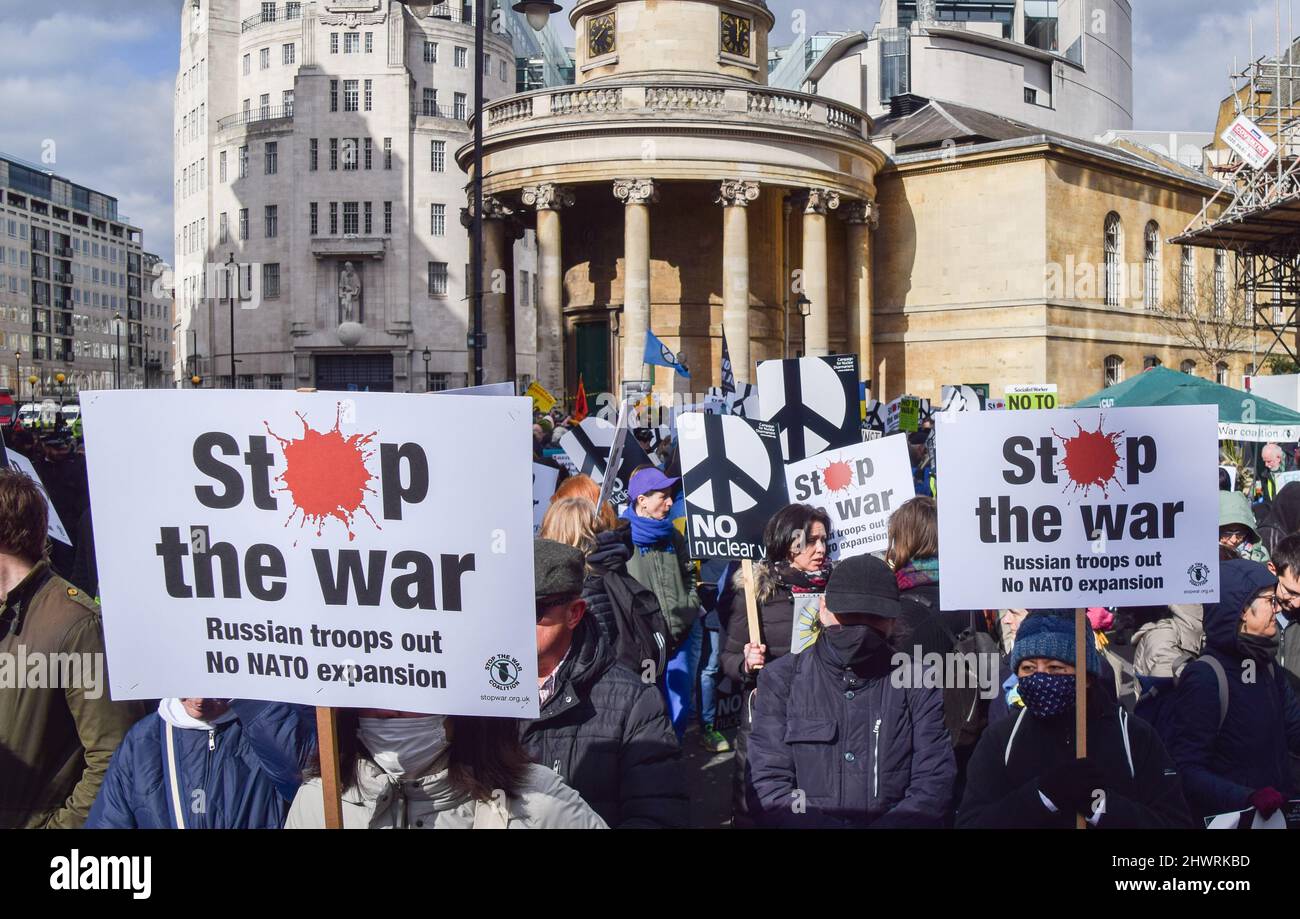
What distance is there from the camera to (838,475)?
25.0 ft

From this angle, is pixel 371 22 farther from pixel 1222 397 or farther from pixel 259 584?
pixel 259 584

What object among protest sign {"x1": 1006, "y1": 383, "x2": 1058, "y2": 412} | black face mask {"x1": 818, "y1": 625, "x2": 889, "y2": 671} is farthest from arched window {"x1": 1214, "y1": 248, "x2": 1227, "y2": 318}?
black face mask {"x1": 818, "y1": 625, "x2": 889, "y2": 671}

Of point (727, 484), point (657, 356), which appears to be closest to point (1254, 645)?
point (727, 484)

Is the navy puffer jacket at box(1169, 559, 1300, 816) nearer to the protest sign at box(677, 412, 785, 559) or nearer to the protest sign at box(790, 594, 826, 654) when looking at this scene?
the protest sign at box(790, 594, 826, 654)

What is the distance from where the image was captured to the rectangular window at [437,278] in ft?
235

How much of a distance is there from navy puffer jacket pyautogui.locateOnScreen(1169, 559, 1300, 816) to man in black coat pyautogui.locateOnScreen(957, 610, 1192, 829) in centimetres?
55

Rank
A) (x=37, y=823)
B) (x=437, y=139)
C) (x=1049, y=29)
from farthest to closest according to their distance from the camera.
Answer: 1. (x=1049, y=29)
2. (x=437, y=139)
3. (x=37, y=823)

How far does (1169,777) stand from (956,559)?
3.74ft

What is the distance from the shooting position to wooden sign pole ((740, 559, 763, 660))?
676 centimetres

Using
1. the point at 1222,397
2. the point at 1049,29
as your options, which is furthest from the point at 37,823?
the point at 1049,29

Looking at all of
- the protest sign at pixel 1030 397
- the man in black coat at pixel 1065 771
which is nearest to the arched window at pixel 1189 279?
the protest sign at pixel 1030 397

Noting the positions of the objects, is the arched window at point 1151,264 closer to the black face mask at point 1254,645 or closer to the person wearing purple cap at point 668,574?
the person wearing purple cap at point 668,574

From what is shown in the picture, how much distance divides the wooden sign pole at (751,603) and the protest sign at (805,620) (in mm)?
212
